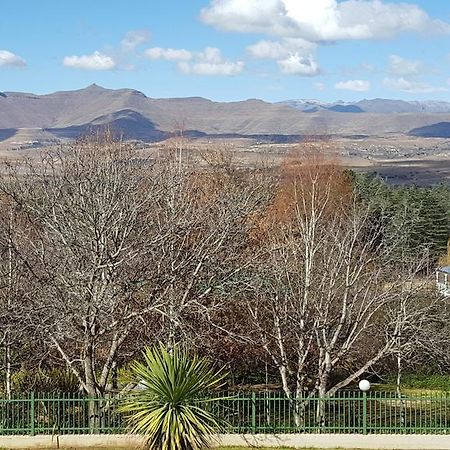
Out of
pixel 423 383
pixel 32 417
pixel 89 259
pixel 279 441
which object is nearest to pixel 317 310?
pixel 279 441

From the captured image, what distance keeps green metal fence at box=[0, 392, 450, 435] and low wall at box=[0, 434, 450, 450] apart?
6.3 inches

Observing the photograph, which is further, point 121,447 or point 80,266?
point 80,266

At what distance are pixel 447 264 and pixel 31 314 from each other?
118 feet

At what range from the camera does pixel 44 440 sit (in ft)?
51.2

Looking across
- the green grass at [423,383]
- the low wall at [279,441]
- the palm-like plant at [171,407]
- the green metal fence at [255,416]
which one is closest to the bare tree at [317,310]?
the green metal fence at [255,416]

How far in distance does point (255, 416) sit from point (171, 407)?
3.25m

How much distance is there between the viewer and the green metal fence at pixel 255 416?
15547 millimetres

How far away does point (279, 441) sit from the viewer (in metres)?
15.5

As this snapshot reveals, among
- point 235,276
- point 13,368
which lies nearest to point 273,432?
point 235,276

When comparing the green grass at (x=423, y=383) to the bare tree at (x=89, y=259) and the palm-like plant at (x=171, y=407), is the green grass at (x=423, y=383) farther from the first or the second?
the palm-like plant at (x=171, y=407)

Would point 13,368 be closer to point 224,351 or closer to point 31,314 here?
point 31,314

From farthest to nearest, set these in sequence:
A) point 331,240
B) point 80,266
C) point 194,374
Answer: point 331,240
point 80,266
point 194,374

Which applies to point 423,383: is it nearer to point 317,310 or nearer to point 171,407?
point 317,310

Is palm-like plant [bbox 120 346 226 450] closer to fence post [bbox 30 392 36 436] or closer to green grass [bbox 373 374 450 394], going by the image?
fence post [bbox 30 392 36 436]
